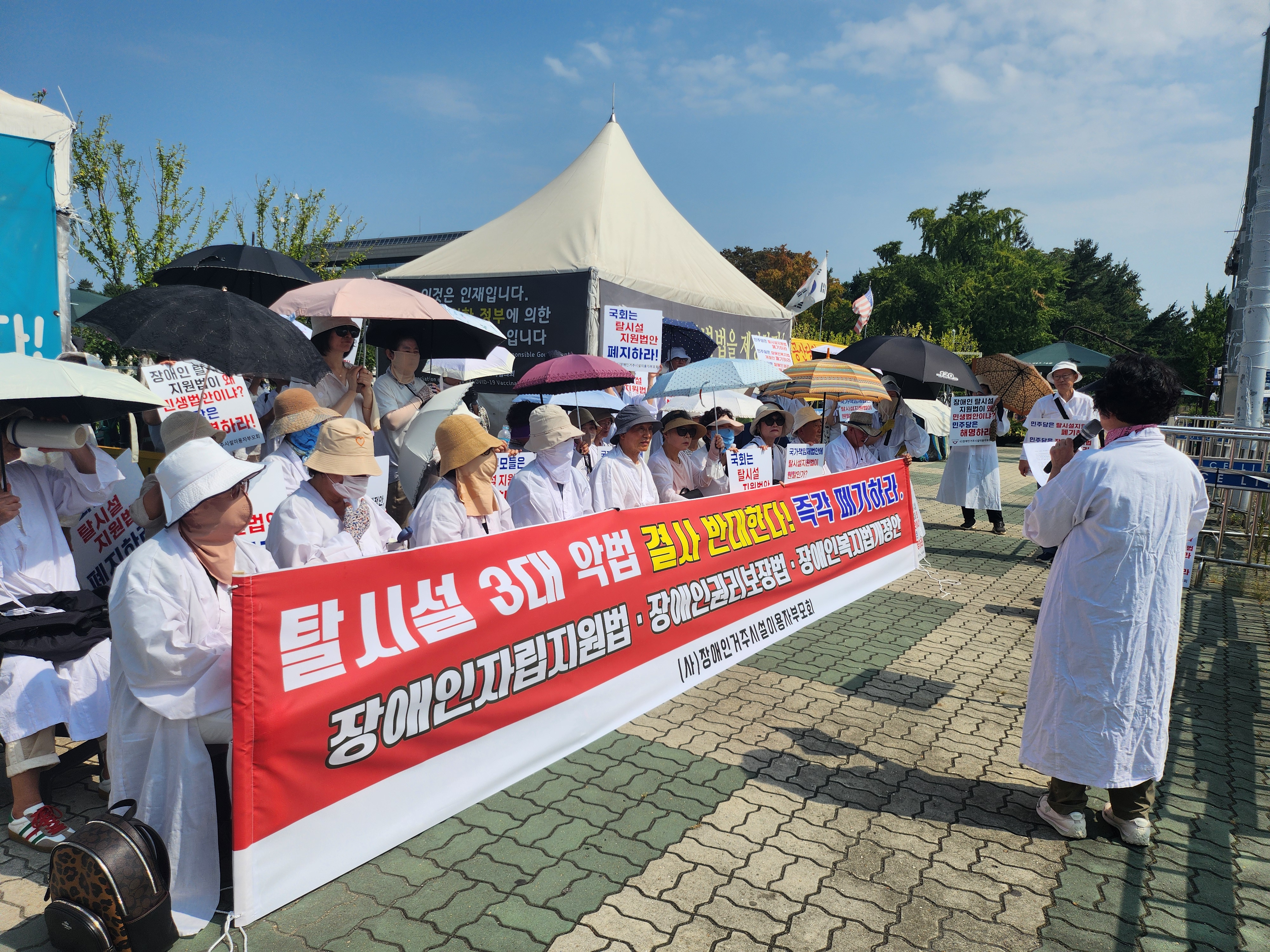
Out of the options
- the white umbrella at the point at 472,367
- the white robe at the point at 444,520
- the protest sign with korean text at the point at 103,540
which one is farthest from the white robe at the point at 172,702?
the white umbrella at the point at 472,367

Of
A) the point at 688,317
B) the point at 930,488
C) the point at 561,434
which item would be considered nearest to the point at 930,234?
the point at 930,488

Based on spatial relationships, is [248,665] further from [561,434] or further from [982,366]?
[982,366]

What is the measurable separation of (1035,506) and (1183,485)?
0.62 m

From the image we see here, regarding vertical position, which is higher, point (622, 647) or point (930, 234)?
point (930, 234)

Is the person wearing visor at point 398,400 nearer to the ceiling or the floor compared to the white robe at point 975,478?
nearer to the ceiling

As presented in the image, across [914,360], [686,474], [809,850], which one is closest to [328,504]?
[809,850]

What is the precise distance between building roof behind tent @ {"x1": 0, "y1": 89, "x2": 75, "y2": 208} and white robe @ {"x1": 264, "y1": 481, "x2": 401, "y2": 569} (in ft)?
13.4

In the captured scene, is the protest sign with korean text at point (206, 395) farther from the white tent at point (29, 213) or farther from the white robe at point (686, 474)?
the white robe at point (686, 474)

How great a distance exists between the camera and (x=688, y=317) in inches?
519

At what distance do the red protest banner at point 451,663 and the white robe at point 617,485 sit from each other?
656 mm

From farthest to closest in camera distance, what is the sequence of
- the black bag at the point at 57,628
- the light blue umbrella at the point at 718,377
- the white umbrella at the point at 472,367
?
the white umbrella at the point at 472,367, the light blue umbrella at the point at 718,377, the black bag at the point at 57,628

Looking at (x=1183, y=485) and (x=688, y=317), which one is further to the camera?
(x=688, y=317)

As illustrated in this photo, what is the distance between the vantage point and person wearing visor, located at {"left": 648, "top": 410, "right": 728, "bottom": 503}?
6.50m

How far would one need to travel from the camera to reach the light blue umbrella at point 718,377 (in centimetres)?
721
